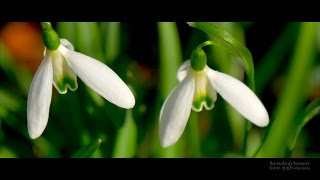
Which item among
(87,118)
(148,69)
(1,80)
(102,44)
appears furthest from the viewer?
(148,69)

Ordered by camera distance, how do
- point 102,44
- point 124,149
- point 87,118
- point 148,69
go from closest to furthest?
point 124,149 < point 87,118 < point 102,44 < point 148,69

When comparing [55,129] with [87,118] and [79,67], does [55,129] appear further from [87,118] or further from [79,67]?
[79,67]

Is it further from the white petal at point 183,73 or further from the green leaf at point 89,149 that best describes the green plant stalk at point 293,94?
the green leaf at point 89,149

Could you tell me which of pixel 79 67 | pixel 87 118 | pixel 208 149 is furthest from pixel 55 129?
pixel 79 67

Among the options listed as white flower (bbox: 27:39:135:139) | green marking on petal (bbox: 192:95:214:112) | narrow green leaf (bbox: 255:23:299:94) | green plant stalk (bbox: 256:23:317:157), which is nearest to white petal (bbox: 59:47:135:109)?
white flower (bbox: 27:39:135:139)

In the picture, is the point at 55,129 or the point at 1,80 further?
the point at 1,80

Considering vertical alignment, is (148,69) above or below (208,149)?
above

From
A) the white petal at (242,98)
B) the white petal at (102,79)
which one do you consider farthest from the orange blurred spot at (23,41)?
the white petal at (242,98)

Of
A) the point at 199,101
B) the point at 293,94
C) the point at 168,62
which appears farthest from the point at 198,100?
the point at 293,94
